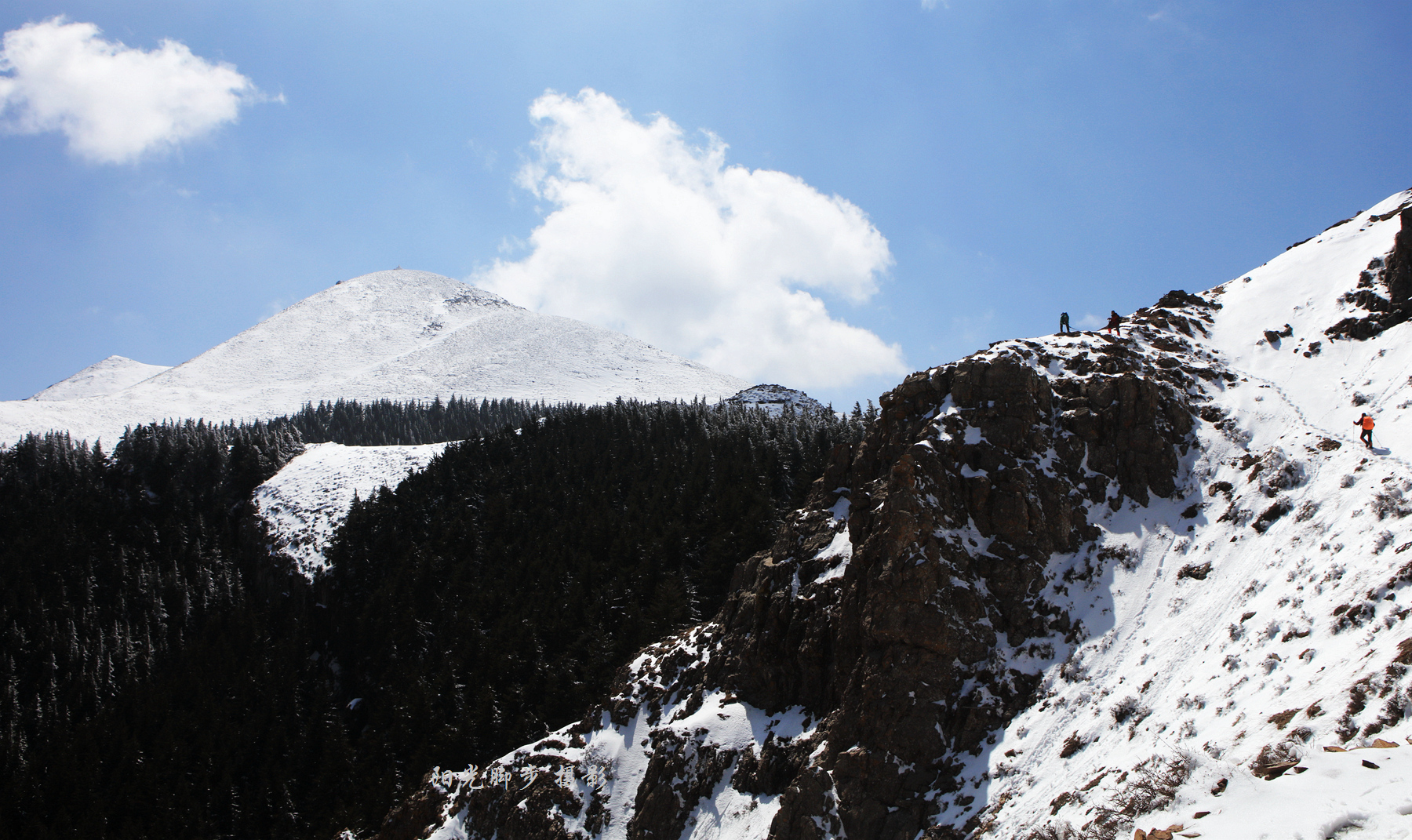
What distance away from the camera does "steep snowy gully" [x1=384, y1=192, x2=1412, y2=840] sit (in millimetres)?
18203

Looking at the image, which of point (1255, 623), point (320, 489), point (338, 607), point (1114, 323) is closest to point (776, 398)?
point (320, 489)

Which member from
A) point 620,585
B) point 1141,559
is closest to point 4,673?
point 620,585

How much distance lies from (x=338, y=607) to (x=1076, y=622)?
8864cm

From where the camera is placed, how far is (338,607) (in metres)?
92.4

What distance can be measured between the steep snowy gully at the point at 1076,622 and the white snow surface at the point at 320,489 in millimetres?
71014

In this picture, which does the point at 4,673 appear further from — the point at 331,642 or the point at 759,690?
the point at 759,690

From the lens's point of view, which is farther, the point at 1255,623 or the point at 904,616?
the point at 904,616

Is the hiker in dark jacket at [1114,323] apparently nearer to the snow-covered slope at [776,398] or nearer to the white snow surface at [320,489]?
the white snow surface at [320,489]

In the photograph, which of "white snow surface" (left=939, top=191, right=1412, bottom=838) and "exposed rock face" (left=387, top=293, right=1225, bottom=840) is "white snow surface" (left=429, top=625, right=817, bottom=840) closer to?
"exposed rock face" (left=387, top=293, right=1225, bottom=840)

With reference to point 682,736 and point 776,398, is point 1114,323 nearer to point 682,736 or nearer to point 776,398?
point 682,736

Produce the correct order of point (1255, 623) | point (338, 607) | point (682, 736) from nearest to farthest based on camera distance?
point (1255, 623) → point (682, 736) → point (338, 607)

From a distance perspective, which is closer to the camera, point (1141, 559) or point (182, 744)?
point (1141, 559)

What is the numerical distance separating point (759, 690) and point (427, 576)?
6424 cm

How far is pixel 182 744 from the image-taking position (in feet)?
239
